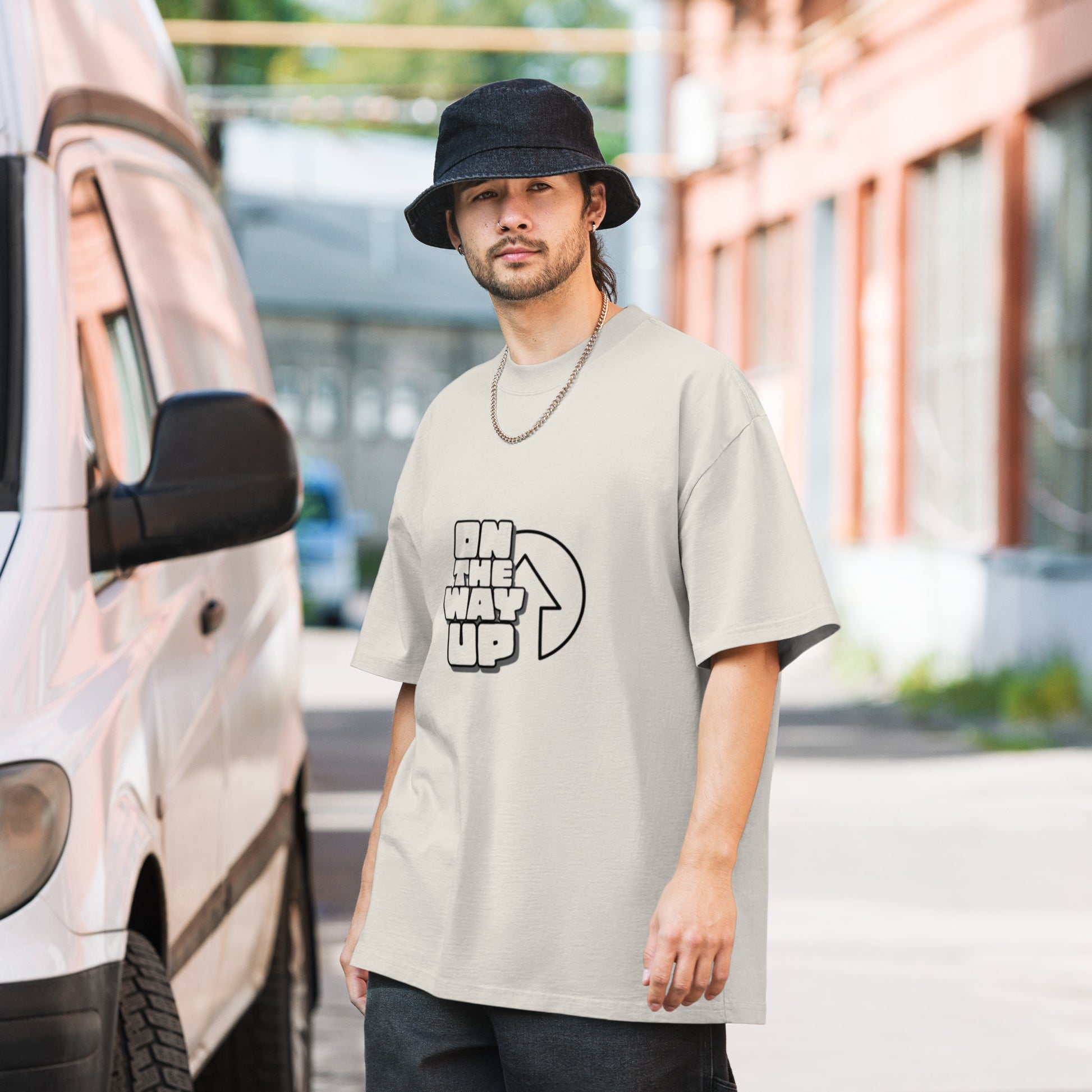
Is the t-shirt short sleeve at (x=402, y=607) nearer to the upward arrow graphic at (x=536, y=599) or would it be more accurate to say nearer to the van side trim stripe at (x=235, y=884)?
the upward arrow graphic at (x=536, y=599)

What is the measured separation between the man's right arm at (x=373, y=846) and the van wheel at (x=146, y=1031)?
0.37m

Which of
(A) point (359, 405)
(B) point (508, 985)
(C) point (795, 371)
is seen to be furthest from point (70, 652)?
(A) point (359, 405)

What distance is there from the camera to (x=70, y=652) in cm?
286

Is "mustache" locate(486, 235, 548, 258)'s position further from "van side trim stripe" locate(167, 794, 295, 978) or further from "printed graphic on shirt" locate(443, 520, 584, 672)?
"van side trim stripe" locate(167, 794, 295, 978)

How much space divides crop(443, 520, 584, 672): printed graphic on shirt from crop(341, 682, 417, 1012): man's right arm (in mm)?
217

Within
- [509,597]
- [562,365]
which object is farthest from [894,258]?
[509,597]

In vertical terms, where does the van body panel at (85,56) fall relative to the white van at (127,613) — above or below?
above

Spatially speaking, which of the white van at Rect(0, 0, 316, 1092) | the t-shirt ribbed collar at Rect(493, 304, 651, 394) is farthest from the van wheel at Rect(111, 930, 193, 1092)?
the t-shirt ribbed collar at Rect(493, 304, 651, 394)

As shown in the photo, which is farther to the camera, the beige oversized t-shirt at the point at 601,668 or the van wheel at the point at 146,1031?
the van wheel at the point at 146,1031

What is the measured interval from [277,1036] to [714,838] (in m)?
2.39

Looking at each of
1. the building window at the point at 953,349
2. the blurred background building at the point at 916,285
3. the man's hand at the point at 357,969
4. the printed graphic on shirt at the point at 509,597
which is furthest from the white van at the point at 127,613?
the building window at the point at 953,349

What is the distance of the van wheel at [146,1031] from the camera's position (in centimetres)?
291

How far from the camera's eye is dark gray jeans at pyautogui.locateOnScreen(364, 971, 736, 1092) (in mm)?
2381

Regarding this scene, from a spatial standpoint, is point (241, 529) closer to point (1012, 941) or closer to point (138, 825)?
point (138, 825)
